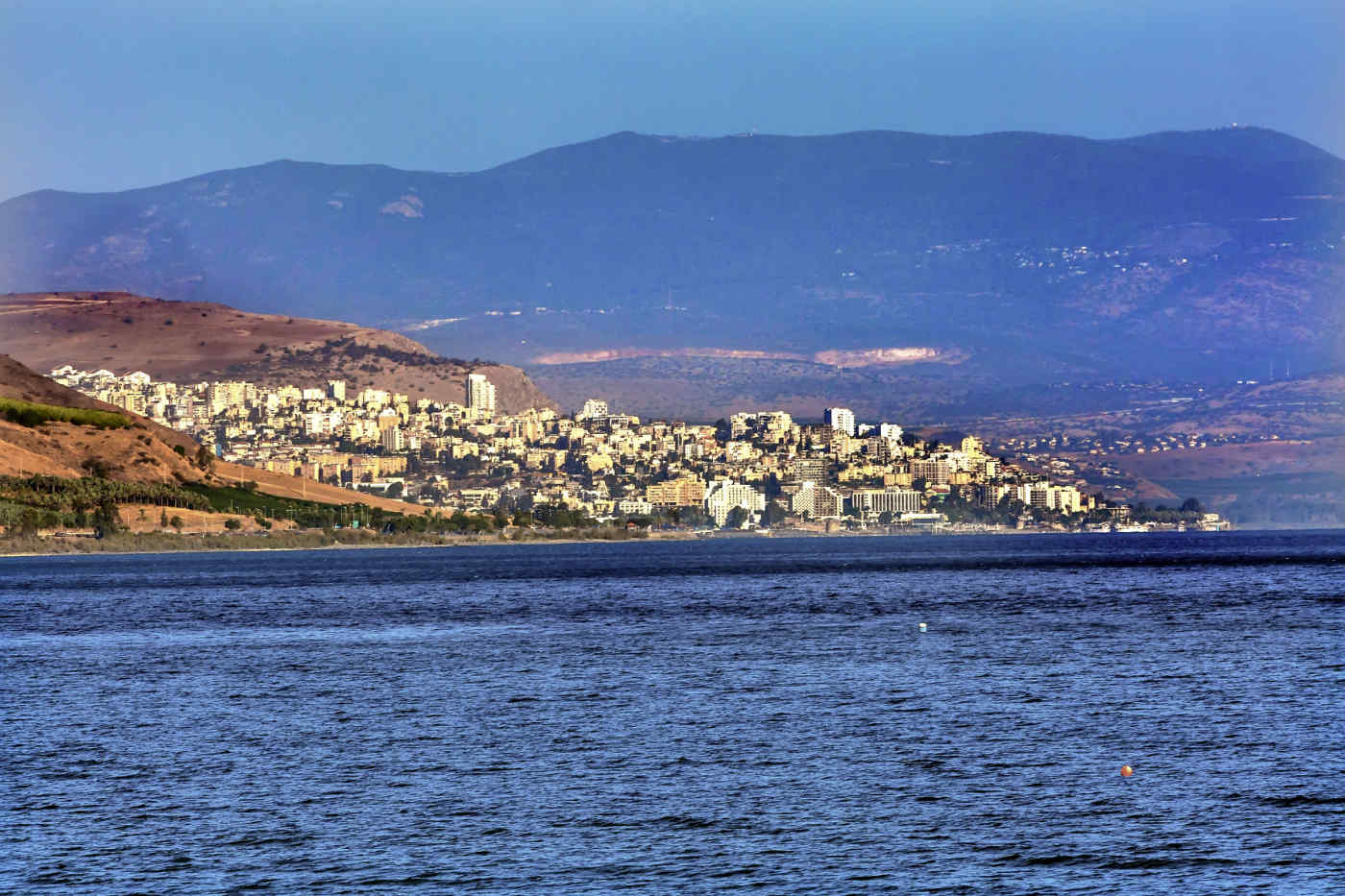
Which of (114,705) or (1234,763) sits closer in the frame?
(1234,763)

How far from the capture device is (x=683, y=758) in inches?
1857

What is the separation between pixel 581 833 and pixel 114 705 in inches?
1111

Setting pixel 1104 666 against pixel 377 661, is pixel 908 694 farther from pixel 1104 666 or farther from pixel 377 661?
pixel 377 661

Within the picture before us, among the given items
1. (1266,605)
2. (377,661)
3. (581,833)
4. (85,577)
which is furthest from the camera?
(85,577)

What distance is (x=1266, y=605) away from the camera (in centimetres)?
10956

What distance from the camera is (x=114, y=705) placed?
6084cm

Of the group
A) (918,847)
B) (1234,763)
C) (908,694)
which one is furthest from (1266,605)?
(918,847)

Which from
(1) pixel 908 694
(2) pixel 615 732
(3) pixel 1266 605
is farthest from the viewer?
(3) pixel 1266 605

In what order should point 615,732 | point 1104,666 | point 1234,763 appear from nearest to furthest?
point 1234,763
point 615,732
point 1104,666

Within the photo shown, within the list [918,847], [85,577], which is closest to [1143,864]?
[918,847]

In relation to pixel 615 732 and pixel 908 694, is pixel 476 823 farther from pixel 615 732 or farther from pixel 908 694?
pixel 908 694

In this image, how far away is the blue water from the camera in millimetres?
34812

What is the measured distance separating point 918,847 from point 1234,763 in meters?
12.4

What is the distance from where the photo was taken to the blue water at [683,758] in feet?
114
